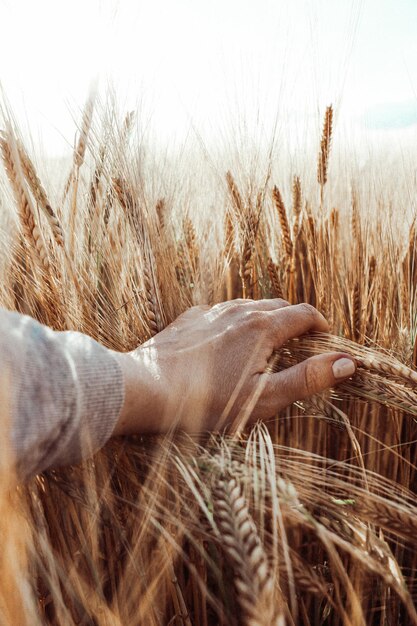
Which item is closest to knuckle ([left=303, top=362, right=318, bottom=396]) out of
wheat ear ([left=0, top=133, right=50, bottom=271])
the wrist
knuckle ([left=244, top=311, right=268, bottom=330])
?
knuckle ([left=244, top=311, right=268, bottom=330])

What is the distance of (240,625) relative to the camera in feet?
2.31

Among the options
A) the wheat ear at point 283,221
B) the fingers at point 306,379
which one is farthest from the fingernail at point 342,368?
the wheat ear at point 283,221

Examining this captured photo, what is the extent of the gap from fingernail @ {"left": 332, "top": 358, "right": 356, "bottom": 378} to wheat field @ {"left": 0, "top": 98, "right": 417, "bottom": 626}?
0.11 feet

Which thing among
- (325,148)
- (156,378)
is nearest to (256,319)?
(156,378)

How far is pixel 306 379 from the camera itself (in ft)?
2.59

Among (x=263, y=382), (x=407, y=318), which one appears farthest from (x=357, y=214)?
(x=263, y=382)

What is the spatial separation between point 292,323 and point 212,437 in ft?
0.88

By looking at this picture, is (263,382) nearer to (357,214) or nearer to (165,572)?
(165,572)

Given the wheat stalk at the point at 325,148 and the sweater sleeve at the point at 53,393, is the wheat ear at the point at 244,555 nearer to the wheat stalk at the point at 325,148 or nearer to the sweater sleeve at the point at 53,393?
the sweater sleeve at the point at 53,393

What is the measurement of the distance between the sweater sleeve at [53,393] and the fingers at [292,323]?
314 millimetres

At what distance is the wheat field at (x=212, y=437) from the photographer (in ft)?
1.87

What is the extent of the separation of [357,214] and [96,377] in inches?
32.4

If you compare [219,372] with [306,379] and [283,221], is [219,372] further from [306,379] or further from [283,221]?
[283,221]

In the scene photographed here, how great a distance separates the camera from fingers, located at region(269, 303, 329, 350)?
0.87 meters
